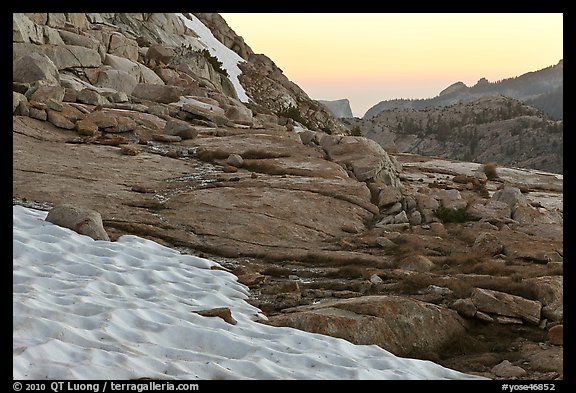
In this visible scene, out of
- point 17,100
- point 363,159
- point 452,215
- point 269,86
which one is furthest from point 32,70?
point 269,86

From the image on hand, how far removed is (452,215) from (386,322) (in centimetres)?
935

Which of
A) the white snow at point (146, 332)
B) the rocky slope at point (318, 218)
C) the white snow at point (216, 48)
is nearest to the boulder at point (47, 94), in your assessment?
the rocky slope at point (318, 218)

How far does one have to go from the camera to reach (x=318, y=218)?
50.3ft

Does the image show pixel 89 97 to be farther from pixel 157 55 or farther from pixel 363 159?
pixel 157 55

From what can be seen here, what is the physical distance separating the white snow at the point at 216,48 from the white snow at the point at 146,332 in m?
49.4

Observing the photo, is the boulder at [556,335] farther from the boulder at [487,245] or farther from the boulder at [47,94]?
the boulder at [47,94]

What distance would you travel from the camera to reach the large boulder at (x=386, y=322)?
8.43 m

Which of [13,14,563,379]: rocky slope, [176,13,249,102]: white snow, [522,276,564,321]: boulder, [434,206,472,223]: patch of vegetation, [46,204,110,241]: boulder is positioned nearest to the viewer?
[13,14,563,379]: rocky slope

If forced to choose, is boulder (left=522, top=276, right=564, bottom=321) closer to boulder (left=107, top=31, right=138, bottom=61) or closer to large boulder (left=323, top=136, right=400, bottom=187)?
large boulder (left=323, top=136, right=400, bottom=187)

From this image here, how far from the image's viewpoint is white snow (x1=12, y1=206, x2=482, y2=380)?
646 centimetres

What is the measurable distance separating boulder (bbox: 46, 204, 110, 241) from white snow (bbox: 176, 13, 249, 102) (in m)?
47.3

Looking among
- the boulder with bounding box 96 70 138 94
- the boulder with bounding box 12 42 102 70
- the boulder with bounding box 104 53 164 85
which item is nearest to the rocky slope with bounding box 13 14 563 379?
the boulder with bounding box 12 42 102 70
